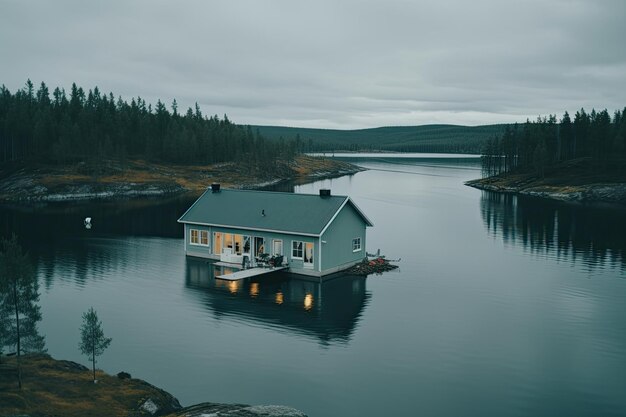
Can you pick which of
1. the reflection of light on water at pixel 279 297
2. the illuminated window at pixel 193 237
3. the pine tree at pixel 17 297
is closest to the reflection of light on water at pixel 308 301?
the reflection of light on water at pixel 279 297

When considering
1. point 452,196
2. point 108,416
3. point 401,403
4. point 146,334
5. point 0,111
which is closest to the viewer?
point 108,416

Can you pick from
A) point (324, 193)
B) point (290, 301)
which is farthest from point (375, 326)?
point (324, 193)

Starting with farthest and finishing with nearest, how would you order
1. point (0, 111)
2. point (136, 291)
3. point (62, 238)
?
point (0, 111) → point (62, 238) → point (136, 291)

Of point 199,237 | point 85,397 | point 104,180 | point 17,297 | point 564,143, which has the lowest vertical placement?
point 85,397

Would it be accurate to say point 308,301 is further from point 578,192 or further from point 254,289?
point 578,192

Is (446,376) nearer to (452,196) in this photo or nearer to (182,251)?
A: (182,251)

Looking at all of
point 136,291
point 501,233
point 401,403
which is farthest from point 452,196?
point 401,403
